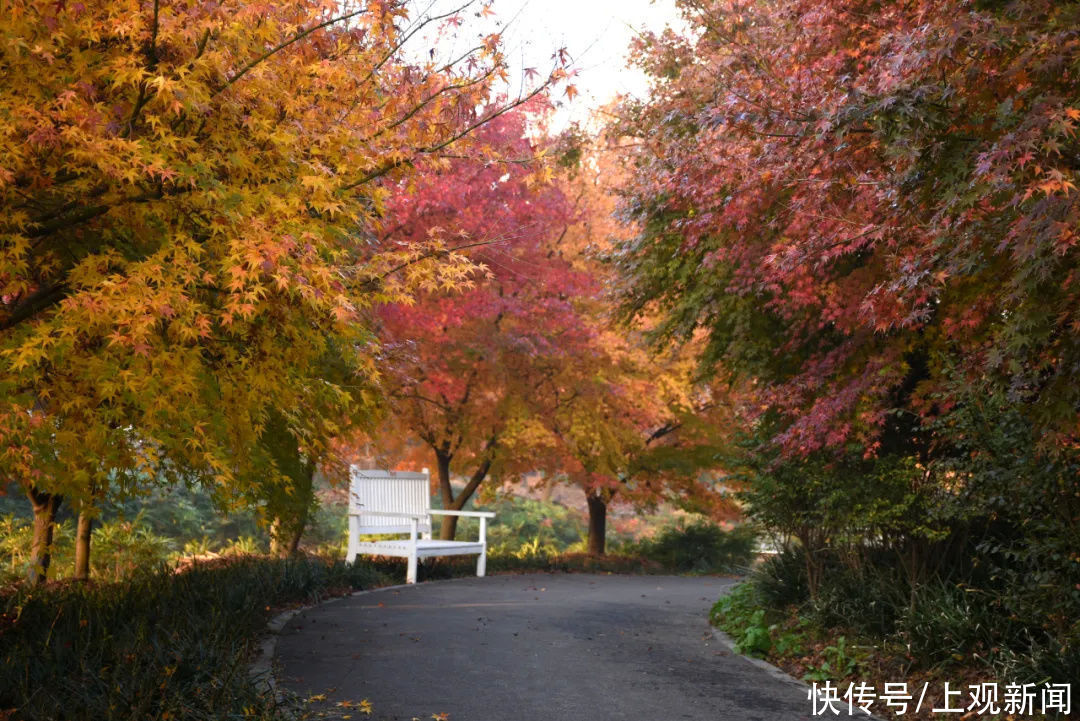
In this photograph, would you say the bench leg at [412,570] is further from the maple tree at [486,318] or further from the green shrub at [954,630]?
the green shrub at [954,630]

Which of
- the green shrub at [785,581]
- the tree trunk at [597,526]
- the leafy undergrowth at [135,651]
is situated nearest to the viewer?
the leafy undergrowth at [135,651]

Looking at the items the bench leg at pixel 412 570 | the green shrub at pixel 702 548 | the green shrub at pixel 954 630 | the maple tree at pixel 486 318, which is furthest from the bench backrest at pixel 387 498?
the green shrub at pixel 954 630

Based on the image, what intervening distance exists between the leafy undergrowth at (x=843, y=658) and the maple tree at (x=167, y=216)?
3.86 meters

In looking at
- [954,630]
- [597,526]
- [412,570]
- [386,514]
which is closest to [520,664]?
[954,630]

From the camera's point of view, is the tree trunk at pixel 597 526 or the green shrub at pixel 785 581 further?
the tree trunk at pixel 597 526

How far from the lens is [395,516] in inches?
508

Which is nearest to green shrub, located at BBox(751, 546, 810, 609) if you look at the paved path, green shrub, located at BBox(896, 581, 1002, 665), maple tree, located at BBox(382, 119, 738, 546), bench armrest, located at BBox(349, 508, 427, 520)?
the paved path

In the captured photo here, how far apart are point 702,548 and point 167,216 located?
15.8m

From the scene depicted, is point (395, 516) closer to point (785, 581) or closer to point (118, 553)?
point (118, 553)

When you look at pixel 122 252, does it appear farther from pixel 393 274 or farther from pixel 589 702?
pixel 589 702

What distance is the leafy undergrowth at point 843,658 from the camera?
5.69 meters

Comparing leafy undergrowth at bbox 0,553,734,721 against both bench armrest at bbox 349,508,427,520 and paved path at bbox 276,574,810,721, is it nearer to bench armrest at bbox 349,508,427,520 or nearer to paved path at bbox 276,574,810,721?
paved path at bbox 276,574,810,721

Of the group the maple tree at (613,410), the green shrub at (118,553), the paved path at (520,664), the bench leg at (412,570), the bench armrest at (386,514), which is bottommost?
the paved path at (520,664)

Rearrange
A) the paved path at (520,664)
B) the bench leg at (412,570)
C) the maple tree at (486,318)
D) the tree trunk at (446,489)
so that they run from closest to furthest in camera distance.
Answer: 1. the paved path at (520,664)
2. the maple tree at (486,318)
3. the bench leg at (412,570)
4. the tree trunk at (446,489)
